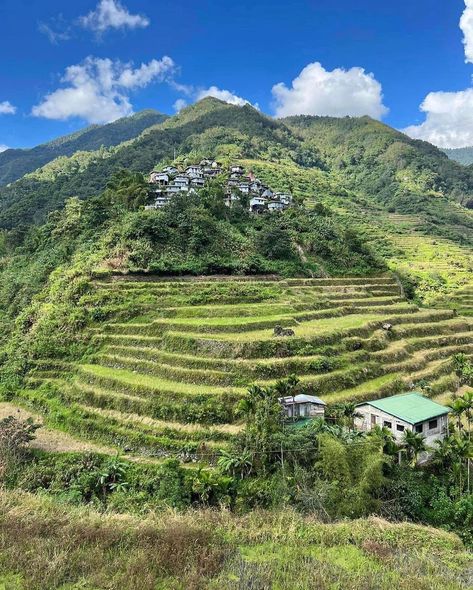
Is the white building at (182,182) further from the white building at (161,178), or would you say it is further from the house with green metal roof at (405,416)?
the house with green metal roof at (405,416)

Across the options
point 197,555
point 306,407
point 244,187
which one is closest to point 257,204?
point 244,187

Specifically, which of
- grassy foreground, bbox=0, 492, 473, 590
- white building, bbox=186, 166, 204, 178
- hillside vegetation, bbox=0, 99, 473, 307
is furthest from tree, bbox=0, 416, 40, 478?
white building, bbox=186, 166, 204, 178

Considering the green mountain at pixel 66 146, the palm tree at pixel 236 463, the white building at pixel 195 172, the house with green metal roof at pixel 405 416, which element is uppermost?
the green mountain at pixel 66 146

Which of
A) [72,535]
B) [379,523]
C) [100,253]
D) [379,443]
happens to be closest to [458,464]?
[379,443]

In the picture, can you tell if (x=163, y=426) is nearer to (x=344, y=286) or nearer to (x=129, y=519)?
(x=129, y=519)

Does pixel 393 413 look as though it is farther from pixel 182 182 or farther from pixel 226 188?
pixel 182 182

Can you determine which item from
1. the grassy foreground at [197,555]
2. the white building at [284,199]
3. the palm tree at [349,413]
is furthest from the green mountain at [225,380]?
the white building at [284,199]
